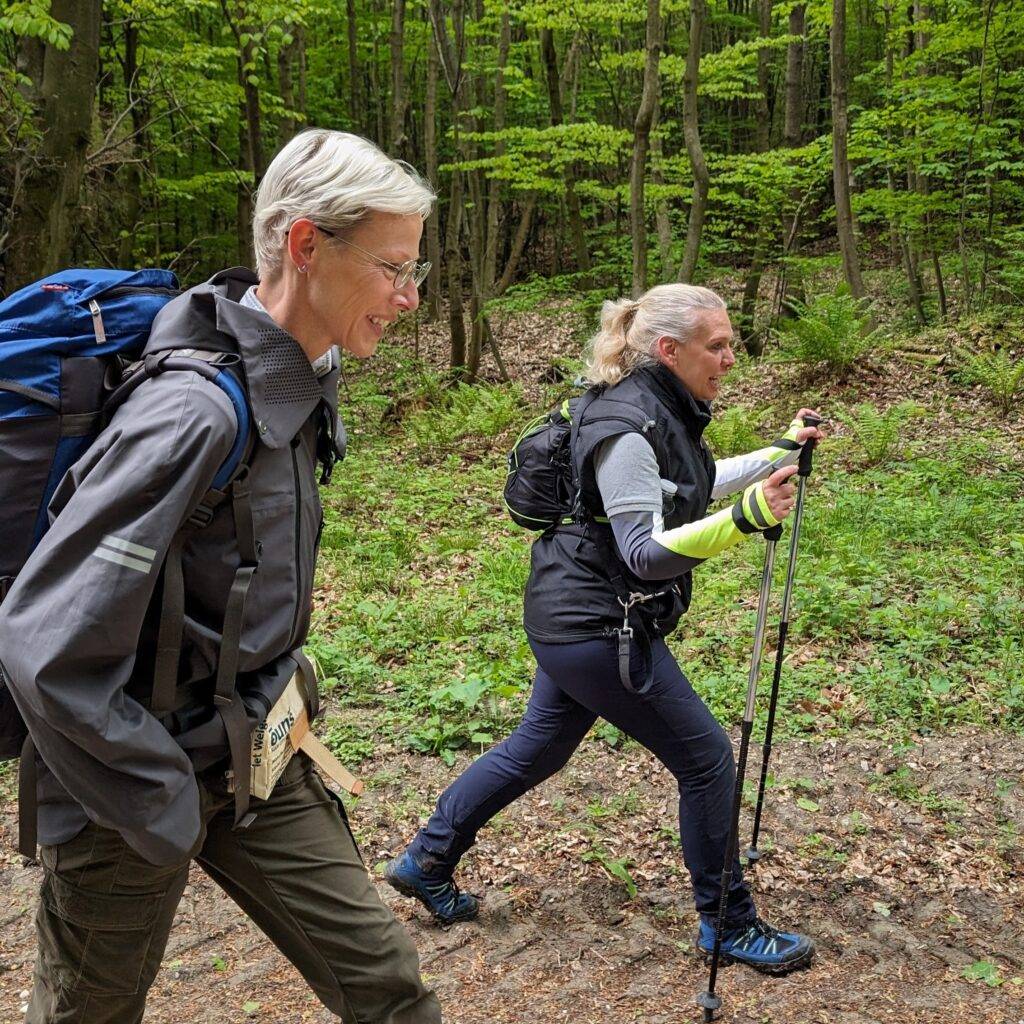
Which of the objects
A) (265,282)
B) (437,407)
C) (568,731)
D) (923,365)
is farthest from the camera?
(437,407)

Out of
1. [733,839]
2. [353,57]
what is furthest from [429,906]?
[353,57]

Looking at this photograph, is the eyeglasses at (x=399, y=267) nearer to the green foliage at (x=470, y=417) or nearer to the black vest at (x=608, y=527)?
the black vest at (x=608, y=527)

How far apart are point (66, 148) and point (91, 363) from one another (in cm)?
730

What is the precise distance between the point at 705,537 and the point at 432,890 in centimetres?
199

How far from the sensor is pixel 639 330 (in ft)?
11.3

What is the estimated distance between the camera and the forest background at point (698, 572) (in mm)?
3729

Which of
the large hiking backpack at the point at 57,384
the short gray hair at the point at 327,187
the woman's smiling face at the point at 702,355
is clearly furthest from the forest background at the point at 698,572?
the short gray hair at the point at 327,187

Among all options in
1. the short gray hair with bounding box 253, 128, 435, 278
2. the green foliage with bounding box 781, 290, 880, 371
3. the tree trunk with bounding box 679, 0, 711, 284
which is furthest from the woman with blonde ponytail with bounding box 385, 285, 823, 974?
the tree trunk with bounding box 679, 0, 711, 284

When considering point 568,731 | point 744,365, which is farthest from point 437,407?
point 568,731

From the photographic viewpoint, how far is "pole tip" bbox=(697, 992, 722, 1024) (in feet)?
10.8

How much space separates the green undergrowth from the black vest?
6.68ft

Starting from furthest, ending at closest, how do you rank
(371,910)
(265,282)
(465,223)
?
(465,223) → (371,910) → (265,282)

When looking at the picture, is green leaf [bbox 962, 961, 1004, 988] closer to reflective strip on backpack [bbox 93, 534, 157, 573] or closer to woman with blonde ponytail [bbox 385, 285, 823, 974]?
woman with blonde ponytail [bbox 385, 285, 823, 974]

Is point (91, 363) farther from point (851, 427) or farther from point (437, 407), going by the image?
point (437, 407)
